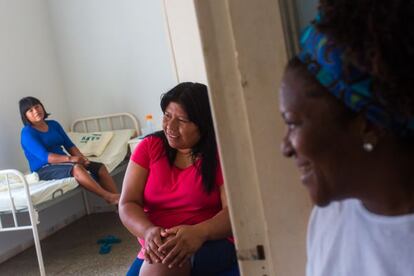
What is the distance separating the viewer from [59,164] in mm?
3543

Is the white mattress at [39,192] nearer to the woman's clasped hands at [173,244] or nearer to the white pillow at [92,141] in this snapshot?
the white pillow at [92,141]

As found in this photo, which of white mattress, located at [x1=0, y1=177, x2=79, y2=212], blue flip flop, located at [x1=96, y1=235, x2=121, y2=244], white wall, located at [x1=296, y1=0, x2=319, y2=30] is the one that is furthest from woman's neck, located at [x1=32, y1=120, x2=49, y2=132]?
white wall, located at [x1=296, y1=0, x2=319, y2=30]

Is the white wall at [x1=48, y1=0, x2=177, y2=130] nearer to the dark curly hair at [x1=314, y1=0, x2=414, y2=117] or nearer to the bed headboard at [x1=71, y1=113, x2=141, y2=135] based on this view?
the bed headboard at [x1=71, y1=113, x2=141, y2=135]

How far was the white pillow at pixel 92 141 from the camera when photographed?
3979mm

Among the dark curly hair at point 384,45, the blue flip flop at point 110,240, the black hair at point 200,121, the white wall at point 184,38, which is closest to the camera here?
the dark curly hair at point 384,45

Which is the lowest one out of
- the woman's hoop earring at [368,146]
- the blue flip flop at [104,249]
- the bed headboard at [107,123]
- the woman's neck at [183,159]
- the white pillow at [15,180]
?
the blue flip flop at [104,249]

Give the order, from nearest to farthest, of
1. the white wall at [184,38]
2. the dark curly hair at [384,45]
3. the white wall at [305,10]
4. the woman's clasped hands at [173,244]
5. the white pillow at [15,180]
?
the dark curly hair at [384,45], the white wall at [305,10], the woman's clasped hands at [173,244], the white wall at [184,38], the white pillow at [15,180]

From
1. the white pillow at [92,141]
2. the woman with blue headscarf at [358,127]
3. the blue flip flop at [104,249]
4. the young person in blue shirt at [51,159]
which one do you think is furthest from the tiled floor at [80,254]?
the woman with blue headscarf at [358,127]

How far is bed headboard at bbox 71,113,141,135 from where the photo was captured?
4277 millimetres

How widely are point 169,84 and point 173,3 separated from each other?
6.42 ft

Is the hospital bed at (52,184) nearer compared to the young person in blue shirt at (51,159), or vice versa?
the hospital bed at (52,184)

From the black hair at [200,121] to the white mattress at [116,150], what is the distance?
247 centimetres

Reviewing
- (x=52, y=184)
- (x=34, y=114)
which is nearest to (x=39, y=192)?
(x=52, y=184)

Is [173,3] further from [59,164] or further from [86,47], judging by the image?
[86,47]
